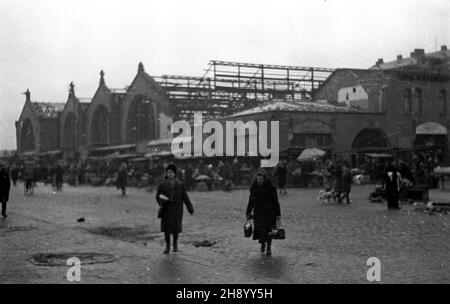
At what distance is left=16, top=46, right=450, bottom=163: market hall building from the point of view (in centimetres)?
4225

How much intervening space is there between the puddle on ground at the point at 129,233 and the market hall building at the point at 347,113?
25688mm

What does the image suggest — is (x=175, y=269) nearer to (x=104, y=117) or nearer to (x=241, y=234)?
(x=241, y=234)

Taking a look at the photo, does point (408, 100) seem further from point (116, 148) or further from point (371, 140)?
point (116, 148)

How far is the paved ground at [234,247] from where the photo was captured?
8945mm

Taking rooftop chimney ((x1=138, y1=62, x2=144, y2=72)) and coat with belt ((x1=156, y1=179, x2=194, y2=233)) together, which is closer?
coat with belt ((x1=156, y1=179, x2=194, y2=233))

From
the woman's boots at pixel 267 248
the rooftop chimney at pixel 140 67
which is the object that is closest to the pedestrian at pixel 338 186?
the woman's boots at pixel 267 248

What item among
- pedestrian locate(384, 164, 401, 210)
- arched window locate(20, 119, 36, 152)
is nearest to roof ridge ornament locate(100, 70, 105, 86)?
arched window locate(20, 119, 36, 152)

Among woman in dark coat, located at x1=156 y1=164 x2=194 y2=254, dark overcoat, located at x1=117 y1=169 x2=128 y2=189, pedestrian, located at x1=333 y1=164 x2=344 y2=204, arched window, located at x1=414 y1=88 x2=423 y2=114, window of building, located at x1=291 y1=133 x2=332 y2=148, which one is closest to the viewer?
woman in dark coat, located at x1=156 y1=164 x2=194 y2=254

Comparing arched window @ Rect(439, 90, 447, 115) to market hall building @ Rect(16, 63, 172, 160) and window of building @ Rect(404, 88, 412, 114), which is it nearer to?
window of building @ Rect(404, 88, 412, 114)

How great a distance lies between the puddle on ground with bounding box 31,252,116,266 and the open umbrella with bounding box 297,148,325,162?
27.4 meters

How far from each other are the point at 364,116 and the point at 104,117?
3170cm
